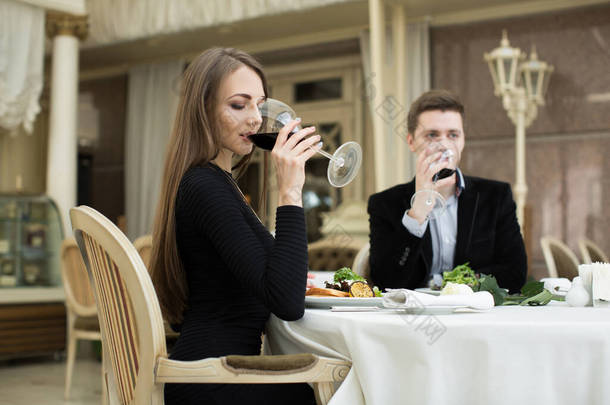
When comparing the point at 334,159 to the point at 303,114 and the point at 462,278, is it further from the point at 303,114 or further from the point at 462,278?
the point at 303,114

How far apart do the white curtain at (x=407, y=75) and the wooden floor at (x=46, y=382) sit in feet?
9.00

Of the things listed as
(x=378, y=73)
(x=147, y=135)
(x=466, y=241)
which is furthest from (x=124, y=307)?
(x=147, y=135)

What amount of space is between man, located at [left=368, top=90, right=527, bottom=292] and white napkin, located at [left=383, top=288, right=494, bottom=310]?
1.83 ft

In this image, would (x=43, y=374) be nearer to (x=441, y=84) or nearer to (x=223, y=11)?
(x=223, y=11)

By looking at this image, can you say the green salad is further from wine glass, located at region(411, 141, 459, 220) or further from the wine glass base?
the wine glass base

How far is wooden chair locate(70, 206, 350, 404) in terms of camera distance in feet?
3.83

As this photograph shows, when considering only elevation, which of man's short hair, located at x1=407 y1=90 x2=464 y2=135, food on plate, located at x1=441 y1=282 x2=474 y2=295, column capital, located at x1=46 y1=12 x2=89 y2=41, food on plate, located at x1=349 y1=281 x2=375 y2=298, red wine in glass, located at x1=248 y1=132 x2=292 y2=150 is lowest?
food on plate, located at x1=349 y1=281 x2=375 y2=298

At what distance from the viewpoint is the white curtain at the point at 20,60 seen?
520 cm

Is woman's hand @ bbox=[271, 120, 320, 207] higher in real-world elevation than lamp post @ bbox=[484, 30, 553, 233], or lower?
lower

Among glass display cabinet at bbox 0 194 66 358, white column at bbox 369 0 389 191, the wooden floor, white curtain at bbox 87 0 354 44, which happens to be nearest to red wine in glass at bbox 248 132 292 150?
the wooden floor

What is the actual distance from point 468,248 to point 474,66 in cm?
376

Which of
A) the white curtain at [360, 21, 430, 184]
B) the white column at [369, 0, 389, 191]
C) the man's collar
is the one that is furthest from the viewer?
the white curtain at [360, 21, 430, 184]

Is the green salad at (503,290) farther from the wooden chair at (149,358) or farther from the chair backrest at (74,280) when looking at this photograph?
the chair backrest at (74,280)

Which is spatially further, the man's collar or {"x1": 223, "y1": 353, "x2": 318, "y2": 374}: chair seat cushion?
the man's collar
